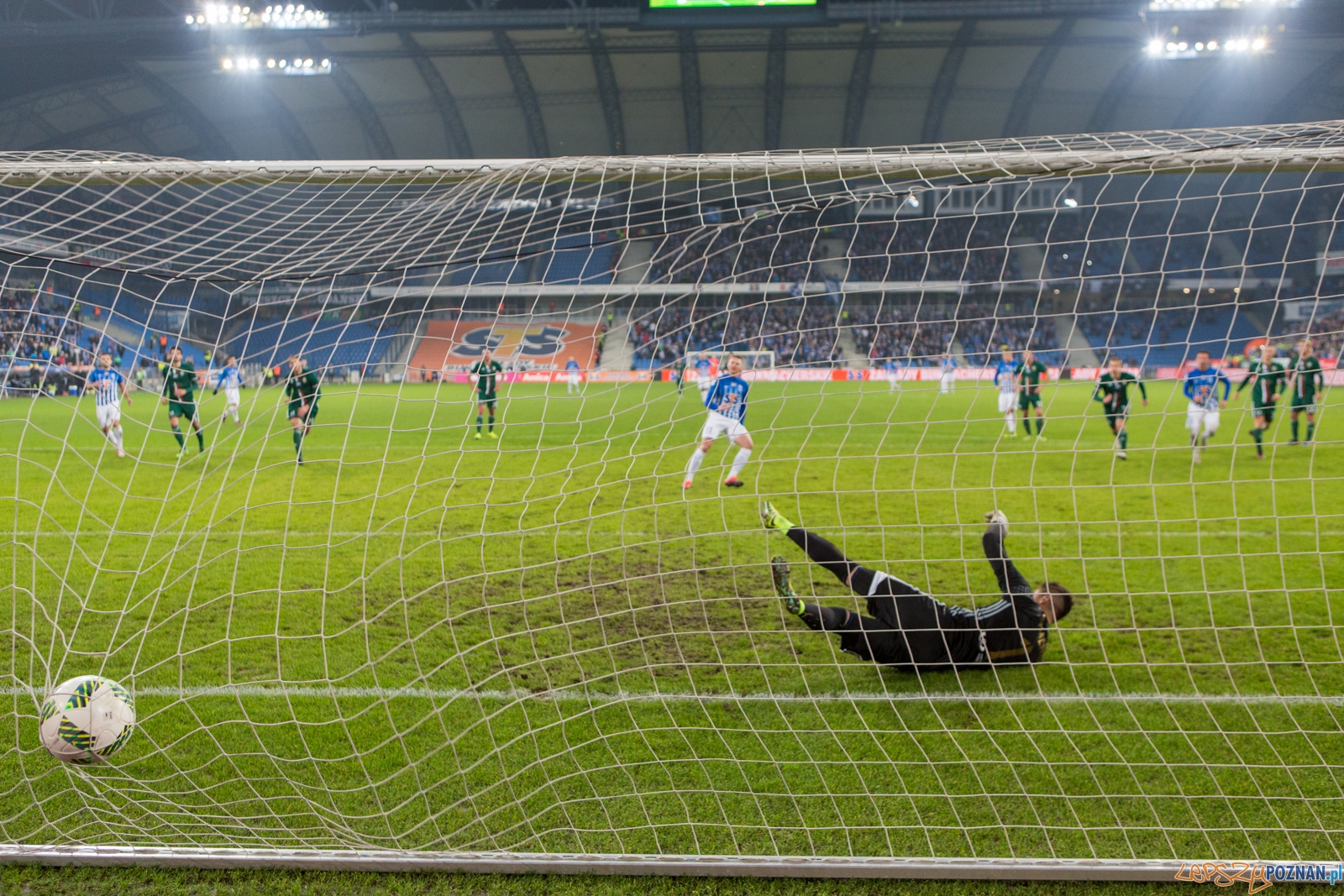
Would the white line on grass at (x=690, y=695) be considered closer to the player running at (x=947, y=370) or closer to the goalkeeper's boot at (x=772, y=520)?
the goalkeeper's boot at (x=772, y=520)

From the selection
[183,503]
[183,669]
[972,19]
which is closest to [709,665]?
[183,669]

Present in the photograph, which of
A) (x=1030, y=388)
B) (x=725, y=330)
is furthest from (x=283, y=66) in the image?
(x=725, y=330)

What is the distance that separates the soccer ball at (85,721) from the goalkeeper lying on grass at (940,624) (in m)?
2.84

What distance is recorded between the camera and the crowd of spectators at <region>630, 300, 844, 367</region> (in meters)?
5.76

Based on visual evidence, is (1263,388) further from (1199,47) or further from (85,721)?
(1199,47)

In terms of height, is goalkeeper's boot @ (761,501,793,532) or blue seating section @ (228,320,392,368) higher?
blue seating section @ (228,320,392,368)

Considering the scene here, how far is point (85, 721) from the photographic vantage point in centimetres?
316

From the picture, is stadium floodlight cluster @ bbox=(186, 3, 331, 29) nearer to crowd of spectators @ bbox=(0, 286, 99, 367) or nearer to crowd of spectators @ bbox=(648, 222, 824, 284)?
crowd of spectators @ bbox=(0, 286, 99, 367)

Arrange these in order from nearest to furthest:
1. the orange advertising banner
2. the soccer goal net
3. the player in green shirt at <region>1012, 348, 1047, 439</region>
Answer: the soccer goal net → the orange advertising banner → the player in green shirt at <region>1012, 348, 1047, 439</region>

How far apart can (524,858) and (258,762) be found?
1.41 m

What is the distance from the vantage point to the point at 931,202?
33062 millimetres

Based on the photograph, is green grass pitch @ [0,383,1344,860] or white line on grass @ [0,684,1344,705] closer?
green grass pitch @ [0,383,1344,860]

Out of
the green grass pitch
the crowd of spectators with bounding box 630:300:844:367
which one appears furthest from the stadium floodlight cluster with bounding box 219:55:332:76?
the green grass pitch

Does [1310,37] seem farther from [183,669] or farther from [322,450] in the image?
[183,669]
